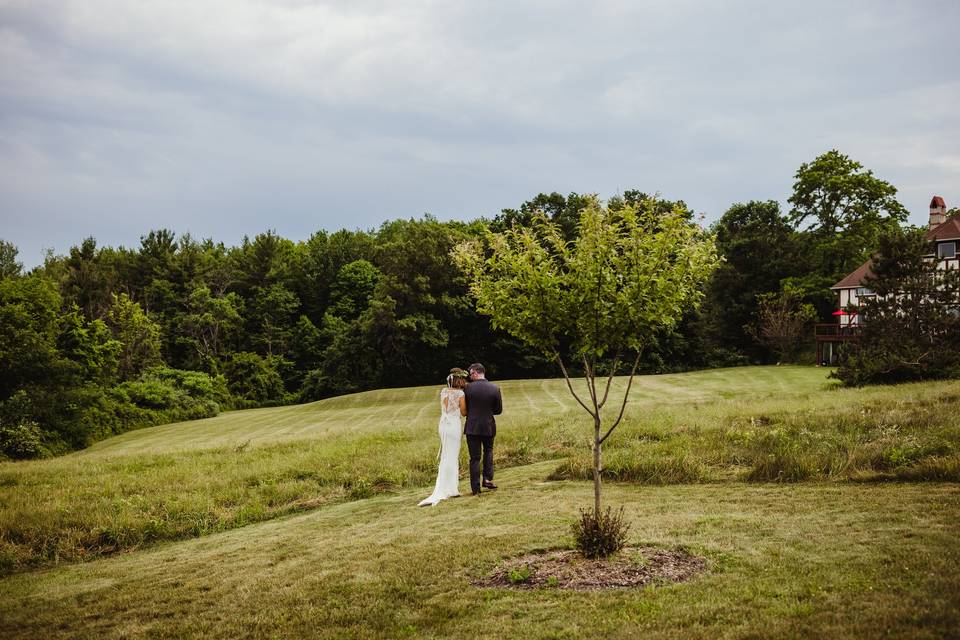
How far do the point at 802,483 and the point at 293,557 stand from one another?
867cm

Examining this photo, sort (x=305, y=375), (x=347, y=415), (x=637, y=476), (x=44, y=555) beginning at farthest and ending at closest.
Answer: (x=305, y=375)
(x=347, y=415)
(x=637, y=476)
(x=44, y=555)

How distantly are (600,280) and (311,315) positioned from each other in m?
72.7

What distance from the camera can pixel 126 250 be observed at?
85312 millimetres

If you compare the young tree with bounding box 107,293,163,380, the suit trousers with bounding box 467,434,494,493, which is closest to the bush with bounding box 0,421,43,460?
the young tree with bounding box 107,293,163,380

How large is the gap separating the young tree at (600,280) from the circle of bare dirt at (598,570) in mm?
674

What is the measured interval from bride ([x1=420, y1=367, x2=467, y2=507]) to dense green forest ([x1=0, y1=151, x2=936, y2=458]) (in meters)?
32.0

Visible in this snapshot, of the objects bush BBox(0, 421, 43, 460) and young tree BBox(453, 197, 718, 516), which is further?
bush BBox(0, 421, 43, 460)

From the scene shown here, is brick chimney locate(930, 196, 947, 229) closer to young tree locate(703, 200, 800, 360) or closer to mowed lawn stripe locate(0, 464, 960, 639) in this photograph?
young tree locate(703, 200, 800, 360)

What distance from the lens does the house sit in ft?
159

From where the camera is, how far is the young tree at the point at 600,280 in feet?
25.9

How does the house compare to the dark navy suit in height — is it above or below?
above

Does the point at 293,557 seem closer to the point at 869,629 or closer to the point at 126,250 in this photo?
the point at 869,629

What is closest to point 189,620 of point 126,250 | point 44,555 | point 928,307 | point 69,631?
point 69,631

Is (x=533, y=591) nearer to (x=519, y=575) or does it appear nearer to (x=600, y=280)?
(x=519, y=575)
